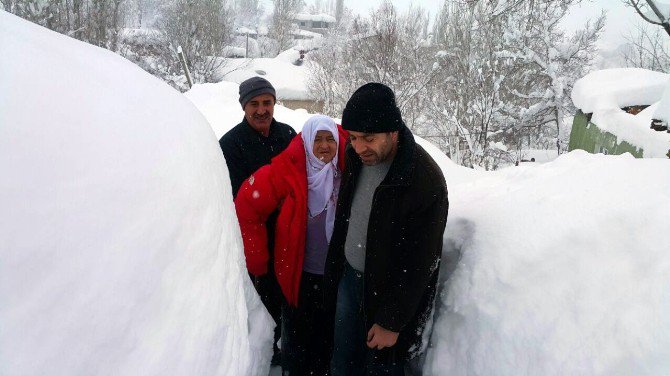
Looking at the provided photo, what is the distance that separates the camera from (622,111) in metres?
7.44

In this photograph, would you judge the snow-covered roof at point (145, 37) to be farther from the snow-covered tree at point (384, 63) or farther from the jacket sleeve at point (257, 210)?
the jacket sleeve at point (257, 210)

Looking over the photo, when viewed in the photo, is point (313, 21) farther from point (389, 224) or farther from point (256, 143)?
point (389, 224)

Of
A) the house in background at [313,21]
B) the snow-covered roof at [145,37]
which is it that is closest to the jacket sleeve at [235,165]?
the snow-covered roof at [145,37]

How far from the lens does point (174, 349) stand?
898 millimetres

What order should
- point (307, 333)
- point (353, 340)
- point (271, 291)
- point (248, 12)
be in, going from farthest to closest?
point (248, 12) → point (271, 291) → point (307, 333) → point (353, 340)

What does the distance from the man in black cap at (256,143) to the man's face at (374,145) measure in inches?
40.6

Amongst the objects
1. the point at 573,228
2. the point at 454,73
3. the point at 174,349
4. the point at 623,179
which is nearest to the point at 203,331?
the point at 174,349

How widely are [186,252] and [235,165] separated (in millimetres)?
1526

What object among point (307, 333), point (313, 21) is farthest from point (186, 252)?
point (313, 21)

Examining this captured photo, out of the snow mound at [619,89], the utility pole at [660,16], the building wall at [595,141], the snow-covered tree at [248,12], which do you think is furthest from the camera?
the snow-covered tree at [248,12]

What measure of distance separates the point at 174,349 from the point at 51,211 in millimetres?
374

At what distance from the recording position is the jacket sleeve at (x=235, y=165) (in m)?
2.53

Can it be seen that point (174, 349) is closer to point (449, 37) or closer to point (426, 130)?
point (449, 37)

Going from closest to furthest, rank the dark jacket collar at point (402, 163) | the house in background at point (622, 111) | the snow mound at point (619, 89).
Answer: the dark jacket collar at point (402, 163) < the house in background at point (622, 111) < the snow mound at point (619, 89)
